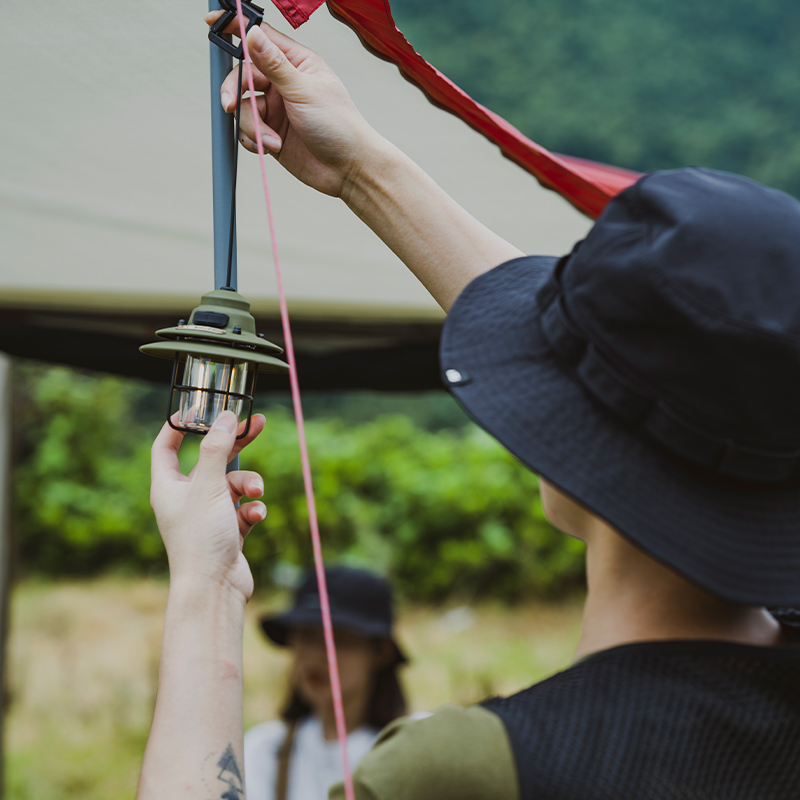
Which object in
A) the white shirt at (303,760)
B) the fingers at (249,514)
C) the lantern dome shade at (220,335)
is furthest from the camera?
Answer: the white shirt at (303,760)

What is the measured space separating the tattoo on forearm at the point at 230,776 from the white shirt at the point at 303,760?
5.38 ft

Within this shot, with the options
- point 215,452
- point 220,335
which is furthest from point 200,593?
point 220,335

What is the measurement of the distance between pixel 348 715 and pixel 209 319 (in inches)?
74.2

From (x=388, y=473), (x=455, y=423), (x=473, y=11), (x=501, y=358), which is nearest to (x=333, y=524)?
(x=388, y=473)

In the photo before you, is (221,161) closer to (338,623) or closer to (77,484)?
(338,623)

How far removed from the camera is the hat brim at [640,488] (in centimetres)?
60

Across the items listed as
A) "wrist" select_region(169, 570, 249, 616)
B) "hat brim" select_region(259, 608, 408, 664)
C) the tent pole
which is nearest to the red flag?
Answer: "wrist" select_region(169, 570, 249, 616)

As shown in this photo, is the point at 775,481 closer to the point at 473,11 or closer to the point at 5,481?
the point at 5,481

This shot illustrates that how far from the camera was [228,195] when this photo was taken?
934 mm

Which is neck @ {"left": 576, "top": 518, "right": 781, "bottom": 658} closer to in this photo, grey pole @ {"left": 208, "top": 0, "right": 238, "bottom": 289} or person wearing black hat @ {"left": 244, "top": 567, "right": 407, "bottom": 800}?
grey pole @ {"left": 208, "top": 0, "right": 238, "bottom": 289}

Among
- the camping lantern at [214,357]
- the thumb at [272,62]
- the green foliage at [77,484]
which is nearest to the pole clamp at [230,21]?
the thumb at [272,62]

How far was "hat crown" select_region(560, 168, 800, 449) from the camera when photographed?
0.58 meters

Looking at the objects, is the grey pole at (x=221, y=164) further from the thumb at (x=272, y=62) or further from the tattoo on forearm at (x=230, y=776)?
the tattoo on forearm at (x=230, y=776)

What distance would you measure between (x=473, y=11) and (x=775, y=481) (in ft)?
45.5
